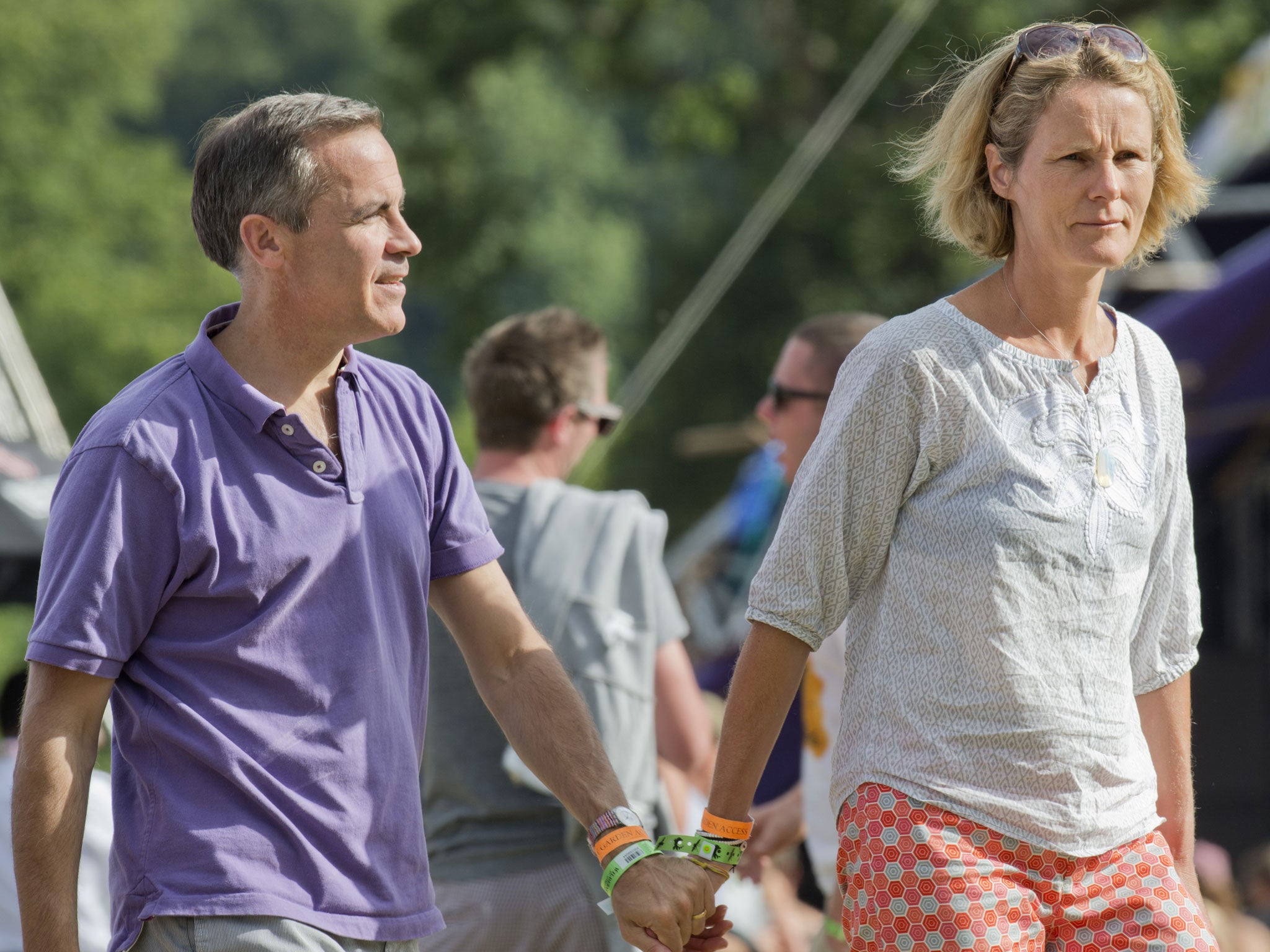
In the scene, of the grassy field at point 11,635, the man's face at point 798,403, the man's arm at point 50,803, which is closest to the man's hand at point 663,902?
the man's arm at point 50,803

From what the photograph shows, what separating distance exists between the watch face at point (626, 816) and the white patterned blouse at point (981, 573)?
329 mm

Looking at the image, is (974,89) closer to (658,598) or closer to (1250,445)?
(658,598)

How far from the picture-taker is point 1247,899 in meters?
7.76

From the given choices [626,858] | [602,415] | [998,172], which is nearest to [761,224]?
[602,415]

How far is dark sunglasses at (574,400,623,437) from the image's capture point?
365 cm

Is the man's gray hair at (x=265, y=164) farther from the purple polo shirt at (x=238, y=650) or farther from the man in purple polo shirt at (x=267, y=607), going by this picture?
the purple polo shirt at (x=238, y=650)

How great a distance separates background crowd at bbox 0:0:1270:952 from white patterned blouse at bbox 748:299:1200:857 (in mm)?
6605

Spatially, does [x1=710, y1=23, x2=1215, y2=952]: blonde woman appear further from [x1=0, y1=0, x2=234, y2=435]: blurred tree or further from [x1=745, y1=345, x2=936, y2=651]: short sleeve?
[x1=0, y1=0, x2=234, y2=435]: blurred tree

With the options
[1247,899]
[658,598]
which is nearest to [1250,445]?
[1247,899]

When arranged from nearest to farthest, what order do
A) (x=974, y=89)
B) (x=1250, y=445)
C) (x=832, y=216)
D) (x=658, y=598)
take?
Answer: (x=974, y=89) < (x=658, y=598) < (x=1250, y=445) < (x=832, y=216)

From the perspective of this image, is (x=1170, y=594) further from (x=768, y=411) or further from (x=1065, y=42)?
(x=768, y=411)

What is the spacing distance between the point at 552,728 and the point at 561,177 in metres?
30.9

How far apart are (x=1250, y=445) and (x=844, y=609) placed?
9344 millimetres

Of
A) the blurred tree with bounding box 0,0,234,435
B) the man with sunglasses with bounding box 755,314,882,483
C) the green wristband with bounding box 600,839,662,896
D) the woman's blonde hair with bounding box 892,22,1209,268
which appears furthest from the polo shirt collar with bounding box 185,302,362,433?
the blurred tree with bounding box 0,0,234,435
